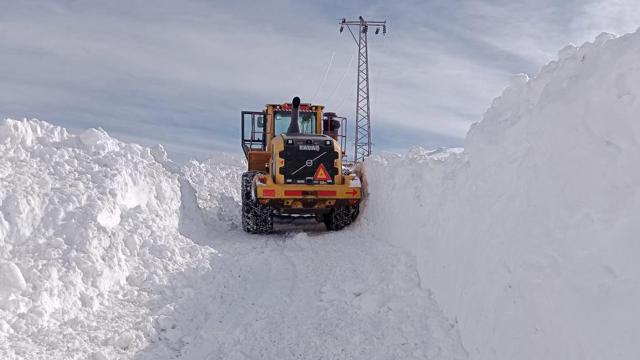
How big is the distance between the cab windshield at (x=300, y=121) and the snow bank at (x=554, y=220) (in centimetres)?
724

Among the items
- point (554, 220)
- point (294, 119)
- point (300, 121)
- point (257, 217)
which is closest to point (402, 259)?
point (554, 220)

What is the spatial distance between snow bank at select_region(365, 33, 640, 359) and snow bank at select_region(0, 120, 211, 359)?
3.64 meters

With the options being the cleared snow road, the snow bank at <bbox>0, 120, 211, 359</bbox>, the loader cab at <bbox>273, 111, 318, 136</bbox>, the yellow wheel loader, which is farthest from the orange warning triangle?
the snow bank at <bbox>0, 120, 211, 359</bbox>

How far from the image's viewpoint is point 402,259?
822cm

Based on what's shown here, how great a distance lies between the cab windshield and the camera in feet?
46.2

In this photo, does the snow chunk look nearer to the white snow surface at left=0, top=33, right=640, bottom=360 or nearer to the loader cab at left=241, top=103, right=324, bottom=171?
the white snow surface at left=0, top=33, right=640, bottom=360

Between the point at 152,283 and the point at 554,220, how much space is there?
5.15 meters

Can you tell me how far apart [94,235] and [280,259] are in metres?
3.26

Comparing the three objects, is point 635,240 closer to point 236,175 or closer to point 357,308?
point 357,308

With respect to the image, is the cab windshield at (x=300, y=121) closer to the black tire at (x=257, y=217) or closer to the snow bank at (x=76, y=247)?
the black tire at (x=257, y=217)

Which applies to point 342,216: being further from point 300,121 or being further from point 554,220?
point 554,220

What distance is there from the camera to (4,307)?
5578mm

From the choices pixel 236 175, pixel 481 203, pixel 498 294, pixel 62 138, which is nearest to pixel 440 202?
→ pixel 481 203

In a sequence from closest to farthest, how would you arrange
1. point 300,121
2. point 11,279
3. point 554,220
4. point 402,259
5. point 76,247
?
point 554,220, point 11,279, point 76,247, point 402,259, point 300,121
